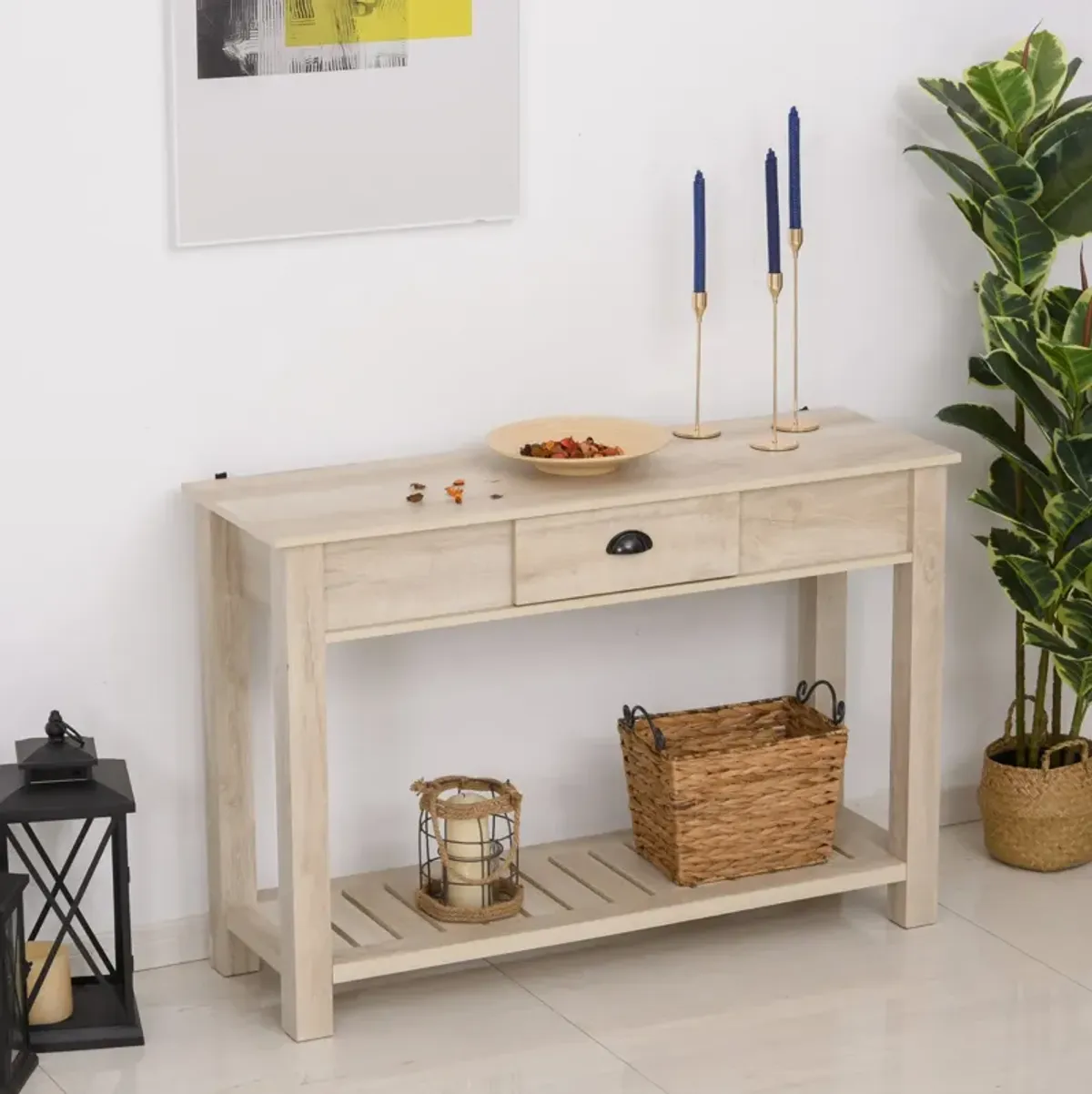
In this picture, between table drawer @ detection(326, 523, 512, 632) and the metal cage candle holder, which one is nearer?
table drawer @ detection(326, 523, 512, 632)

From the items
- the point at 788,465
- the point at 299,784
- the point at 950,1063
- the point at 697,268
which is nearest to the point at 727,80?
the point at 697,268

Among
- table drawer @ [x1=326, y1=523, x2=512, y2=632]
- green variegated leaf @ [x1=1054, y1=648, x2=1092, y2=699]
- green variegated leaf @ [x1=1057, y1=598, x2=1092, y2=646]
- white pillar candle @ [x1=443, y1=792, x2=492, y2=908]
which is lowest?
white pillar candle @ [x1=443, y1=792, x2=492, y2=908]

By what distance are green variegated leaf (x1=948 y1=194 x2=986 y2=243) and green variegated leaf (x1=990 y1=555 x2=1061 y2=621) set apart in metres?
0.55

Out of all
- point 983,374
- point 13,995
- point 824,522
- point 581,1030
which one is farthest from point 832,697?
point 13,995

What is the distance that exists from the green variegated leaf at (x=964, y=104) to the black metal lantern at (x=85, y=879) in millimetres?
1703

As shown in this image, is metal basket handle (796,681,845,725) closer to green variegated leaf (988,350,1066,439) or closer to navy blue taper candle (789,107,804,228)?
green variegated leaf (988,350,1066,439)

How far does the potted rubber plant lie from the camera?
3.54 m

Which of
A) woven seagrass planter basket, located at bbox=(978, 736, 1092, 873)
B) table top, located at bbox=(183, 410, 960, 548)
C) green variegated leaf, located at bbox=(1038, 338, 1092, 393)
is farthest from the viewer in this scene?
woven seagrass planter basket, located at bbox=(978, 736, 1092, 873)

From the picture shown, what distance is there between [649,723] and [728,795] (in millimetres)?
180

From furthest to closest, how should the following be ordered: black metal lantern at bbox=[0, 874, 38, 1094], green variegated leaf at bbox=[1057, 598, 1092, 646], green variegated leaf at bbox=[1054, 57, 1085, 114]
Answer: green variegated leaf at bbox=[1057, 598, 1092, 646] → green variegated leaf at bbox=[1054, 57, 1085, 114] → black metal lantern at bbox=[0, 874, 38, 1094]

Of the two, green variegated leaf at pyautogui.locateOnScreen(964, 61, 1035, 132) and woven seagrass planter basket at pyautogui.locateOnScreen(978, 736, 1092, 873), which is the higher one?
green variegated leaf at pyautogui.locateOnScreen(964, 61, 1035, 132)

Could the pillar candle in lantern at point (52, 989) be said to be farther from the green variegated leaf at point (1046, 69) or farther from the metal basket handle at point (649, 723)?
the green variegated leaf at point (1046, 69)

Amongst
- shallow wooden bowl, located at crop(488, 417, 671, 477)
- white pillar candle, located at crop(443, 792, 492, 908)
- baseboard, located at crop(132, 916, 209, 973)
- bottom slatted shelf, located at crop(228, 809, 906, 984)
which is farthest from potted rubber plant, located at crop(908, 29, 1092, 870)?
baseboard, located at crop(132, 916, 209, 973)

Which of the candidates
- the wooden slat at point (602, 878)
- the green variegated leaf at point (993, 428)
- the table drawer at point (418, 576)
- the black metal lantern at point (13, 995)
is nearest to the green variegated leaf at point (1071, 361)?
the green variegated leaf at point (993, 428)
